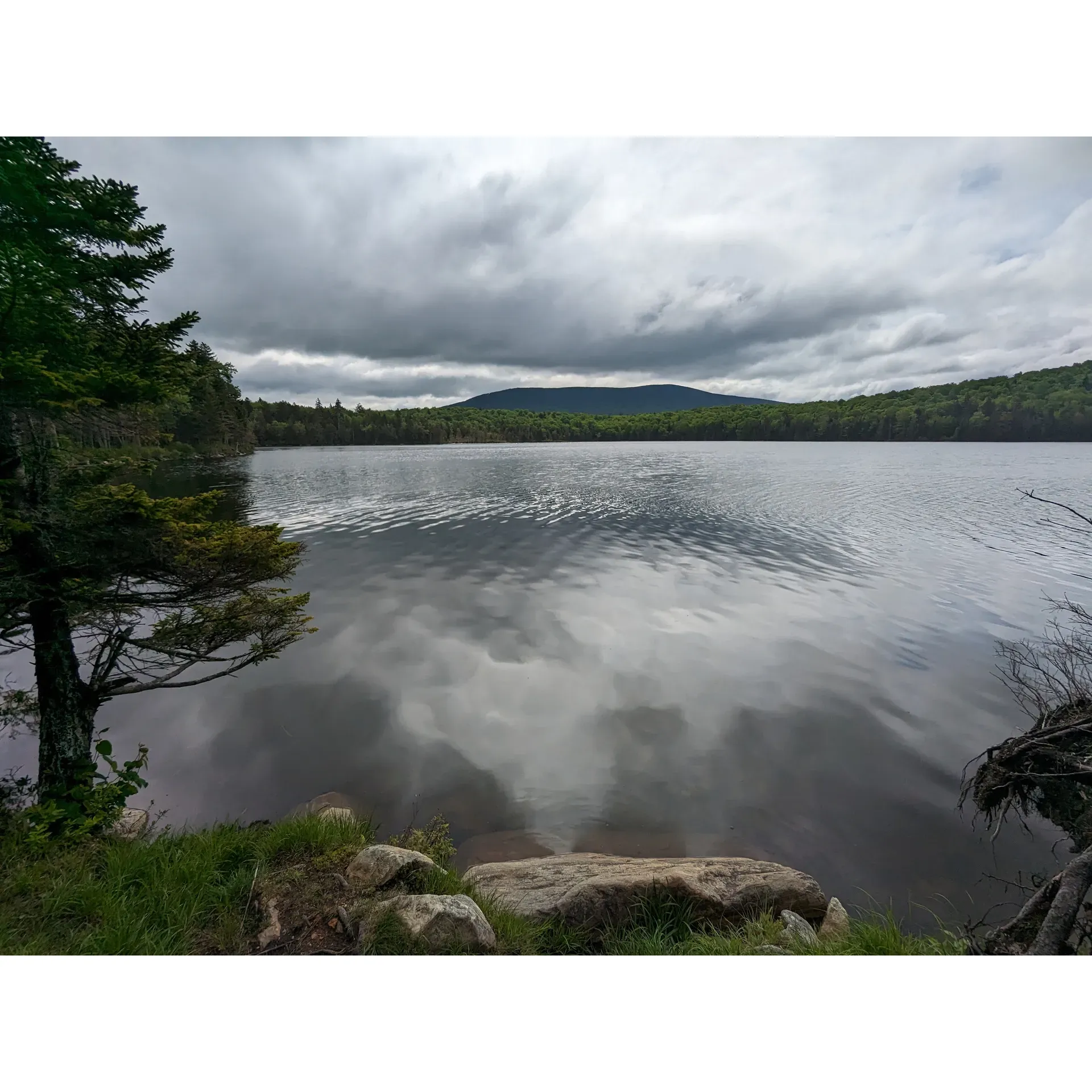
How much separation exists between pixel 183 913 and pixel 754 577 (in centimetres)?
1608

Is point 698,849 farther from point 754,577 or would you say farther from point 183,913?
point 754,577

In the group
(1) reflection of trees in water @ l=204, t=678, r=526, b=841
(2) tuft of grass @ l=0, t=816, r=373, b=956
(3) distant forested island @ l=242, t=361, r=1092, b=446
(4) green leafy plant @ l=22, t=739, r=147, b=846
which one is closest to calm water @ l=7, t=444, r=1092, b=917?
(1) reflection of trees in water @ l=204, t=678, r=526, b=841

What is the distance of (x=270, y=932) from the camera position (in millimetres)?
3221

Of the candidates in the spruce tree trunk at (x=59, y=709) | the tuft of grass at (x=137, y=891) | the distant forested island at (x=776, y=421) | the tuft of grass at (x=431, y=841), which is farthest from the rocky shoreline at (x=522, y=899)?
the distant forested island at (x=776, y=421)

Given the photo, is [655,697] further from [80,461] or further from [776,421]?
[776,421]

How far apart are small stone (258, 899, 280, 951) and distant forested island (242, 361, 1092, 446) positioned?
2622 cm

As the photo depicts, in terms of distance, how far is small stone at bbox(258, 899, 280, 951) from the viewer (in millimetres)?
3191

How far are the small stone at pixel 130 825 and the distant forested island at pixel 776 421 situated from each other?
2300 centimetres

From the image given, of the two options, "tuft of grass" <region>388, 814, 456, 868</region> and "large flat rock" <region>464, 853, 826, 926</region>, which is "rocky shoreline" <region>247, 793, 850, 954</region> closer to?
"large flat rock" <region>464, 853, 826, 926</region>

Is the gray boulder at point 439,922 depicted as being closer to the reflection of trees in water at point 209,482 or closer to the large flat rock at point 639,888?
the large flat rock at point 639,888

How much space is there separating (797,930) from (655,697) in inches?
209

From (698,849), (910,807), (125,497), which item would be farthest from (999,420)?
(125,497)

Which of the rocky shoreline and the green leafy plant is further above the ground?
the green leafy plant

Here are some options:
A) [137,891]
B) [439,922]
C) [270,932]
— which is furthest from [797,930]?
[137,891]
